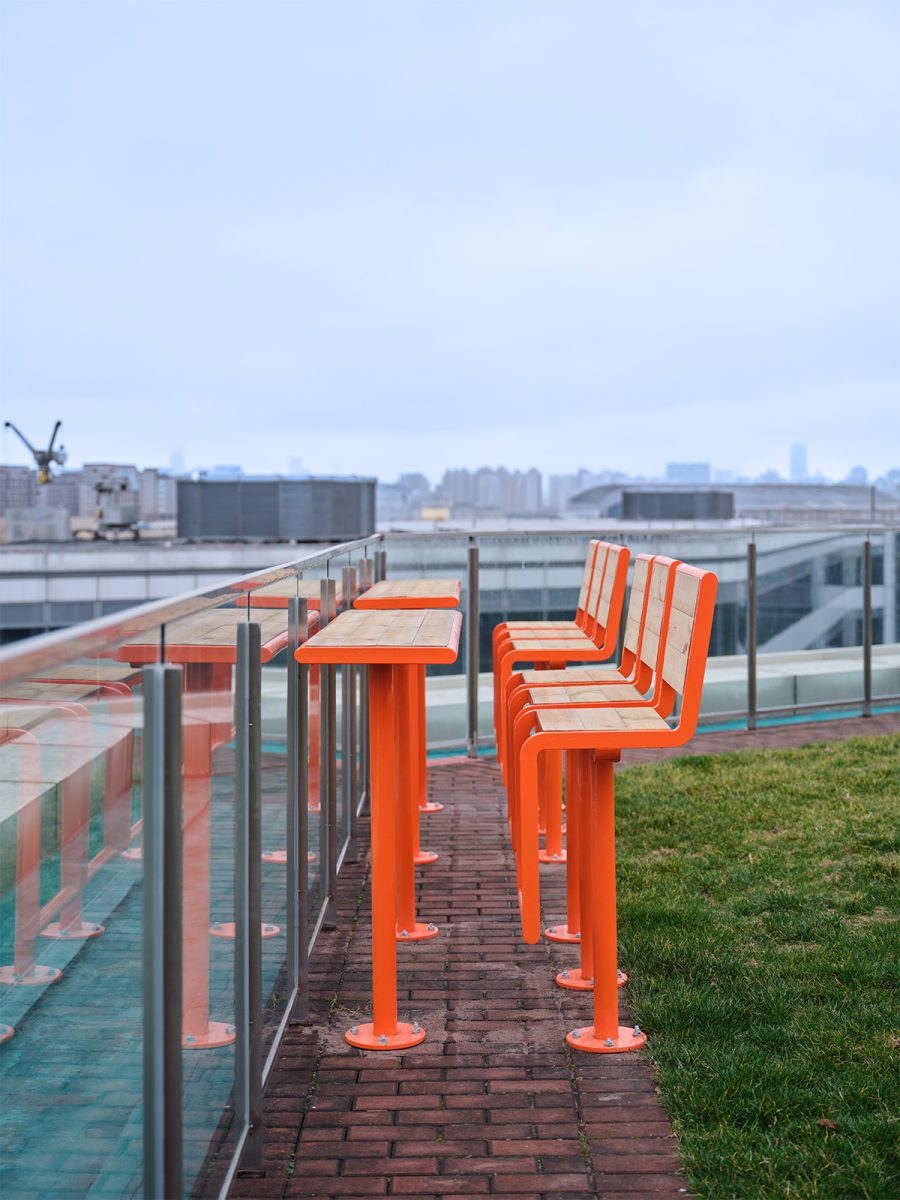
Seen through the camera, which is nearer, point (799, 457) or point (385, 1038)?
point (385, 1038)

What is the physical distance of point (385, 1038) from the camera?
359cm

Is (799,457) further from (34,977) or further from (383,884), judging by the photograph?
(34,977)

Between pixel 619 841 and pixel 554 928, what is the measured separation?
125cm

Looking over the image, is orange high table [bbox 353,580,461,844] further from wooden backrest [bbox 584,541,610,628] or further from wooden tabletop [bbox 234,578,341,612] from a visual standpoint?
wooden tabletop [bbox 234,578,341,612]

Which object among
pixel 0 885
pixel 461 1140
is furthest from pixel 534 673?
pixel 0 885

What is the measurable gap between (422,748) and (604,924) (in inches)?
109

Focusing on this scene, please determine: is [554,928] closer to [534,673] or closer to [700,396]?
[534,673]

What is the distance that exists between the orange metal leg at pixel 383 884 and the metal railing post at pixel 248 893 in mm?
696

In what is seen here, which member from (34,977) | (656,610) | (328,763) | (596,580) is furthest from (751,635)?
(34,977)

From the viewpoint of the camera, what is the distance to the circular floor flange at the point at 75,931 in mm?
1816

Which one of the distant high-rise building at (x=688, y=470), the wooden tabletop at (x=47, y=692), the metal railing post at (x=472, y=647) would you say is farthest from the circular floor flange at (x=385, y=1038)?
the distant high-rise building at (x=688, y=470)

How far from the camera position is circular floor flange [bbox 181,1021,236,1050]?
7.13ft

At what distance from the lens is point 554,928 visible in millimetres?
4582

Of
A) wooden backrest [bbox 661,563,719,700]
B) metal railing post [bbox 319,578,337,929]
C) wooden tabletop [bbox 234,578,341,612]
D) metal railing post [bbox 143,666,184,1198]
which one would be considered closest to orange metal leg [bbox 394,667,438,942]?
metal railing post [bbox 319,578,337,929]
